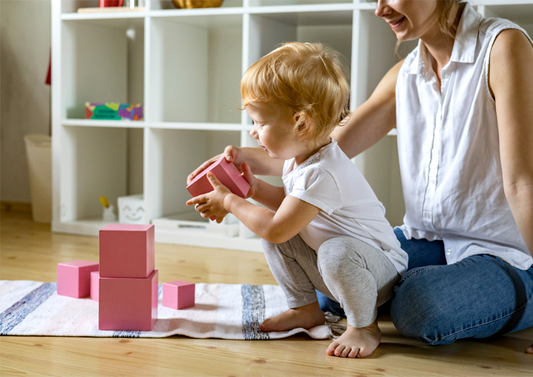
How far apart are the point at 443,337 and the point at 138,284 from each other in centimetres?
58

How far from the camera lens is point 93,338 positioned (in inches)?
43.3

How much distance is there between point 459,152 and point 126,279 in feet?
2.38

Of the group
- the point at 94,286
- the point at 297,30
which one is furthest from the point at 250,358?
the point at 297,30

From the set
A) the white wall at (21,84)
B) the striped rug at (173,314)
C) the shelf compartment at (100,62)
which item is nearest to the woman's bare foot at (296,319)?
the striped rug at (173,314)

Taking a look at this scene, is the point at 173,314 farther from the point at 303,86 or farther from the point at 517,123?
the point at 517,123

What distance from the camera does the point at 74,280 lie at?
136 cm

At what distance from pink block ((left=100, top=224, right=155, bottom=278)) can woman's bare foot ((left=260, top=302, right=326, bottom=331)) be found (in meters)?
0.27

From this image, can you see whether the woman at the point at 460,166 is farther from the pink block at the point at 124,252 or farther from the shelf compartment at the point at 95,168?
the shelf compartment at the point at 95,168

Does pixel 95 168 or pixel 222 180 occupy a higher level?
pixel 222 180

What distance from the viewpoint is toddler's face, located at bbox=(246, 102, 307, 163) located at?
1.06 m

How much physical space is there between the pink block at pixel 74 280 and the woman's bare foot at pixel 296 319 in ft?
1.54

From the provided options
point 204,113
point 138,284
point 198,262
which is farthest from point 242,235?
point 138,284

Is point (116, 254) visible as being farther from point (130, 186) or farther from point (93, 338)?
point (130, 186)

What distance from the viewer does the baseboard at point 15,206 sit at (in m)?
2.71
